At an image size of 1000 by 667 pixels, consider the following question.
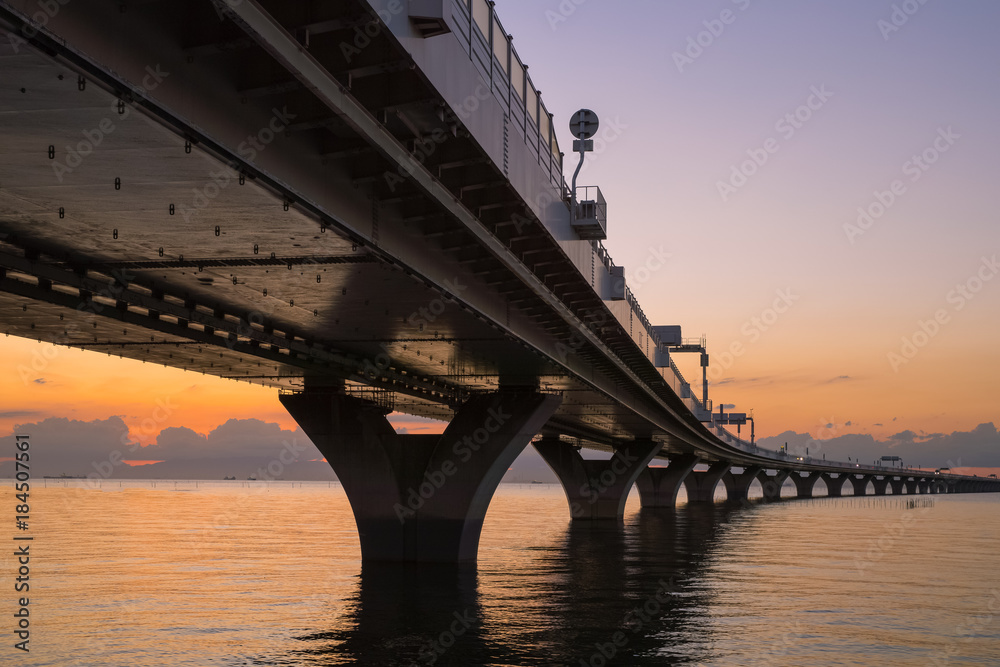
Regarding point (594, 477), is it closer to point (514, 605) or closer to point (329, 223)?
point (514, 605)

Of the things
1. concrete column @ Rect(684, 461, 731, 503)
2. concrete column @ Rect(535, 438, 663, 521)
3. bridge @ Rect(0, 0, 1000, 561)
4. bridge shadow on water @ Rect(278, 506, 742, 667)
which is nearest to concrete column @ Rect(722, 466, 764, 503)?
concrete column @ Rect(684, 461, 731, 503)

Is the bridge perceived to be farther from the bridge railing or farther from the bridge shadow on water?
the bridge shadow on water

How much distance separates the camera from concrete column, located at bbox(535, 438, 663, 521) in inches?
3829

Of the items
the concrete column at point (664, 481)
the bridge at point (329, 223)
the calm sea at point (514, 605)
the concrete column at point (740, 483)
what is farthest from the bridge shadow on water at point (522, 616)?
the concrete column at point (740, 483)

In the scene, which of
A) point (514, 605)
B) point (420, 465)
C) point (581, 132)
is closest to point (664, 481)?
point (420, 465)

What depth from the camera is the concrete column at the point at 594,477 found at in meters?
97.2

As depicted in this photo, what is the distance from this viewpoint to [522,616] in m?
30.1

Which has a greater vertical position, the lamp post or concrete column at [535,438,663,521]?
the lamp post

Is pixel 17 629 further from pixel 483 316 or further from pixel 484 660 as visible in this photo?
pixel 483 316

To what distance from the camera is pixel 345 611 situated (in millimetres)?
30719

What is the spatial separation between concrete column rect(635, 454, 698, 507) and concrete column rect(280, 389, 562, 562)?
88874 millimetres

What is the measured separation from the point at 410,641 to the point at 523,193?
11467mm

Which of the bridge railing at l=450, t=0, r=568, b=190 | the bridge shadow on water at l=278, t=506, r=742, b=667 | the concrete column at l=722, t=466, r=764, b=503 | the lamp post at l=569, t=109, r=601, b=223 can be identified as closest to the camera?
the bridge railing at l=450, t=0, r=568, b=190

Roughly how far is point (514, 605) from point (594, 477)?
67.1 metres
